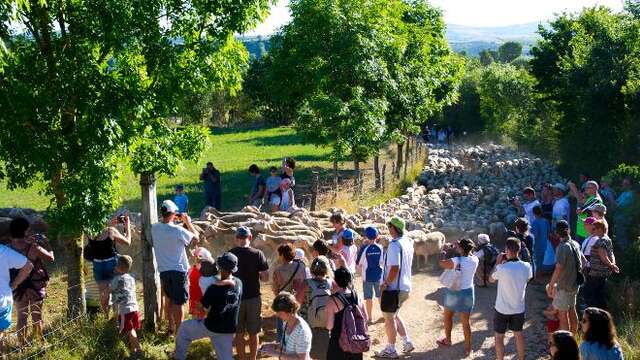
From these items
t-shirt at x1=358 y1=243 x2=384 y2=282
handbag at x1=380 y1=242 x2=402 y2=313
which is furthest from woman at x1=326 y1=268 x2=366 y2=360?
t-shirt at x1=358 y1=243 x2=384 y2=282

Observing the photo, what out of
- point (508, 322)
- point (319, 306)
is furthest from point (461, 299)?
point (319, 306)

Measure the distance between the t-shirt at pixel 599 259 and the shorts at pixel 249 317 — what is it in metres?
5.74

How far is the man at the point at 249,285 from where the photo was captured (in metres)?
10.2

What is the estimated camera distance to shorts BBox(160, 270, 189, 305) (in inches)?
→ 429

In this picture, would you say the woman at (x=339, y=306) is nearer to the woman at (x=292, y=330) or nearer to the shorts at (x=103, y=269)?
the woman at (x=292, y=330)

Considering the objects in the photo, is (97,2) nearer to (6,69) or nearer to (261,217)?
(6,69)

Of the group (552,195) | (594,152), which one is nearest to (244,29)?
(552,195)

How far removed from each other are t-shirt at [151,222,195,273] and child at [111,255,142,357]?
0.71 metres

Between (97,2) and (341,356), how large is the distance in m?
6.40

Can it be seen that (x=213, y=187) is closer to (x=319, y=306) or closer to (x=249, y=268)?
(x=249, y=268)

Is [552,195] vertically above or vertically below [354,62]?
below

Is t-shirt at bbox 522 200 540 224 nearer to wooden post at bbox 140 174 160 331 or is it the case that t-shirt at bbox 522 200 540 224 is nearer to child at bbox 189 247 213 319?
child at bbox 189 247 213 319

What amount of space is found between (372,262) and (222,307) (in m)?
3.45

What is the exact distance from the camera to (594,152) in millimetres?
26859
